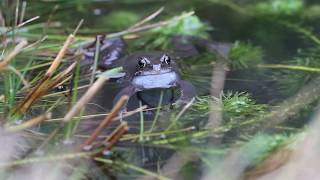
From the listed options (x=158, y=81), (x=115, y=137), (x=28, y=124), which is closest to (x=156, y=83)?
(x=158, y=81)

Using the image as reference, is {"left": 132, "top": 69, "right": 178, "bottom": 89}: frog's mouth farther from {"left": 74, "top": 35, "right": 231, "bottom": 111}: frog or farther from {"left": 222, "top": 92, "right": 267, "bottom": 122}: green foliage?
{"left": 222, "top": 92, "right": 267, "bottom": 122}: green foliage

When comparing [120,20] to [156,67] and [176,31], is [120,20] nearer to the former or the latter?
[176,31]

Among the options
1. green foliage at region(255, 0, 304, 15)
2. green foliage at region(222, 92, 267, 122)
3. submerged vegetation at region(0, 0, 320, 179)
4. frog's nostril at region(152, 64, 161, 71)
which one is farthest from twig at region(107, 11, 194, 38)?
green foliage at region(255, 0, 304, 15)

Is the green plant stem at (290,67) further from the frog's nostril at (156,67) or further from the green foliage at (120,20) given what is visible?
the green foliage at (120,20)

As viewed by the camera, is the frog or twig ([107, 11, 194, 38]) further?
twig ([107, 11, 194, 38])

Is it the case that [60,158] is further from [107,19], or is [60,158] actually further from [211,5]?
[211,5]

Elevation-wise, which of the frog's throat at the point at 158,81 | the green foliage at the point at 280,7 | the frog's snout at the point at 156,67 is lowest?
the frog's throat at the point at 158,81

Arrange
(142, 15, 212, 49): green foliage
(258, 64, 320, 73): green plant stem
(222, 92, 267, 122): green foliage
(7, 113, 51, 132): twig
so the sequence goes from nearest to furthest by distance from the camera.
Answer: (7, 113, 51, 132): twig, (222, 92, 267, 122): green foliage, (258, 64, 320, 73): green plant stem, (142, 15, 212, 49): green foliage

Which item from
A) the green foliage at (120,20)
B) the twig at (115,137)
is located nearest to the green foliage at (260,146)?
the twig at (115,137)
